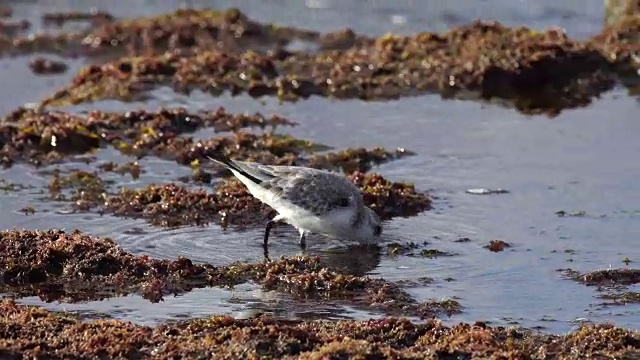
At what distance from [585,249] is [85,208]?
4.62m

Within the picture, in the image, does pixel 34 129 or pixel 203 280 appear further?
pixel 34 129

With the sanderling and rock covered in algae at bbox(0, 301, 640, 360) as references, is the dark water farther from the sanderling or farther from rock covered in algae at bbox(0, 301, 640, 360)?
rock covered in algae at bbox(0, 301, 640, 360)

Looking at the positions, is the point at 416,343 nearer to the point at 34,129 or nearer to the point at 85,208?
the point at 85,208

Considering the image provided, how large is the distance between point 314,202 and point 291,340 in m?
3.15

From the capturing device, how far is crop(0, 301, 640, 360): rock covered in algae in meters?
8.10

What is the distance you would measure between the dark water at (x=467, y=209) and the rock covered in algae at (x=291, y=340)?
0.57 metres

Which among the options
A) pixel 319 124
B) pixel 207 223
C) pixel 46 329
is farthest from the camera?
pixel 319 124

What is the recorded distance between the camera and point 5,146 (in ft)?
46.2

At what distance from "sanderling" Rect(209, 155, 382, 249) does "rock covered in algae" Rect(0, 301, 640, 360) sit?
2.50 metres

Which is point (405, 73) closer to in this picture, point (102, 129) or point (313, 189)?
point (102, 129)

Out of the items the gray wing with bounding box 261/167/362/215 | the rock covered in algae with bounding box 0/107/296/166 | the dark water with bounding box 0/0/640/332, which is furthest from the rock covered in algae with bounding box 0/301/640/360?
the rock covered in algae with bounding box 0/107/296/166

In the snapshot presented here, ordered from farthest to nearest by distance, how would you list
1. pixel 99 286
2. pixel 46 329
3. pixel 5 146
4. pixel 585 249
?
pixel 5 146 → pixel 585 249 → pixel 99 286 → pixel 46 329

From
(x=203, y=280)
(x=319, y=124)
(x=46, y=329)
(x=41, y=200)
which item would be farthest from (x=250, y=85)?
(x=46, y=329)

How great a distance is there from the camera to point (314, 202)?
1124 centimetres
